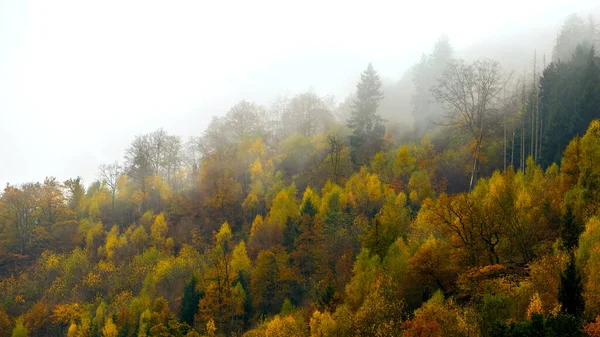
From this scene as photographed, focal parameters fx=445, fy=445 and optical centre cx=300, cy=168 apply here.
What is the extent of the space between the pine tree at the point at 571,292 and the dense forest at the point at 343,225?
0.22 ft

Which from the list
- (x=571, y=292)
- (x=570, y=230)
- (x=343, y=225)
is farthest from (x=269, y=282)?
(x=571, y=292)

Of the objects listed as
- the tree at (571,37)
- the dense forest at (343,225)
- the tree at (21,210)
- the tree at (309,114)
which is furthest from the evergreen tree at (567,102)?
the tree at (21,210)

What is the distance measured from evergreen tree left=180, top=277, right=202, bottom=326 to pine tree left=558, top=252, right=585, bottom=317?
36240 millimetres

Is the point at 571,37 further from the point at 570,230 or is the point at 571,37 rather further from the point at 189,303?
the point at 189,303

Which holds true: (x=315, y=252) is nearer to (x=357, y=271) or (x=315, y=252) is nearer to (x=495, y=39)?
(x=357, y=271)

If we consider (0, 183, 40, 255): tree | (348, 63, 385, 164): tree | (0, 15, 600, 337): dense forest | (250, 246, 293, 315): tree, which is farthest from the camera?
(0, 183, 40, 255): tree

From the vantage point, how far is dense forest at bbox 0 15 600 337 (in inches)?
1091

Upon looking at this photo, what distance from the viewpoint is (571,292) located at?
21.5m

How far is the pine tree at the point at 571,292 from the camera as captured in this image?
2131 cm

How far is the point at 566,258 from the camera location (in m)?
24.1

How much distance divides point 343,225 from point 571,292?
28.7m

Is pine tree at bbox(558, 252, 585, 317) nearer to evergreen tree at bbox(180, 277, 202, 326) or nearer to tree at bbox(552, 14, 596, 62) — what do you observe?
evergreen tree at bbox(180, 277, 202, 326)

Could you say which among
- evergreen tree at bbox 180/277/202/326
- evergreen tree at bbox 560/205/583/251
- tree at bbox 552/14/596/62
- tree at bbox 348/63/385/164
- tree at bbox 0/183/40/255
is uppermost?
tree at bbox 552/14/596/62

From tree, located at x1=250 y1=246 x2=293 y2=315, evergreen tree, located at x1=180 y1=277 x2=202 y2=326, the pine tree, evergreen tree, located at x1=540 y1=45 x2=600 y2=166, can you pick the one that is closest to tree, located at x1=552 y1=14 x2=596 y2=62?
evergreen tree, located at x1=540 y1=45 x2=600 y2=166
